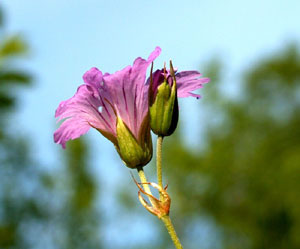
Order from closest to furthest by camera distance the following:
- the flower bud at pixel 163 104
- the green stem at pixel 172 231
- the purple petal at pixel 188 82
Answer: the green stem at pixel 172 231 → the flower bud at pixel 163 104 → the purple petal at pixel 188 82

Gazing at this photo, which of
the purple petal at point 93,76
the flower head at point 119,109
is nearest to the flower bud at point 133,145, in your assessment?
the flower head at point 119,109

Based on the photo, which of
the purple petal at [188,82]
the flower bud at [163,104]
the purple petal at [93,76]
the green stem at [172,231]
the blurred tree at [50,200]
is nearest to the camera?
the green stem at [172,231]

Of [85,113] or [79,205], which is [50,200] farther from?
[85,113]

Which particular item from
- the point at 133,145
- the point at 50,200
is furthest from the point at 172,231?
the point at 50,200

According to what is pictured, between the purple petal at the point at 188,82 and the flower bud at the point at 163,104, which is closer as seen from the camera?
the flower bud at the point at 163,104

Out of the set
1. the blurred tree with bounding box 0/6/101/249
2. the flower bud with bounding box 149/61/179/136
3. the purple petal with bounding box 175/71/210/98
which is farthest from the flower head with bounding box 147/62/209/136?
the blurred tree with bounding box 0/6/101/249

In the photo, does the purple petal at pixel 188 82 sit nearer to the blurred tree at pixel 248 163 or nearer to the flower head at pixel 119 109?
the flower head at pixel 119 109

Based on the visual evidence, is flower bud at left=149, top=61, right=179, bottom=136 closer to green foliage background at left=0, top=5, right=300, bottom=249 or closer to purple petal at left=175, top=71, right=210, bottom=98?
purple petal at left=175, top=71, right=210, bottom=98
